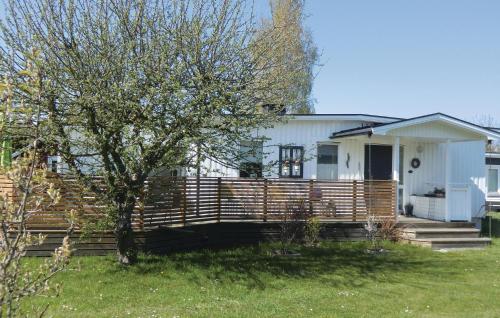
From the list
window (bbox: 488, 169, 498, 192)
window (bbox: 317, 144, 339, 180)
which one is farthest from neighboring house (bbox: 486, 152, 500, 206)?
window (bbox: 317, 144, 339, 180)

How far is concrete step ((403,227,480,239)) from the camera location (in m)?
12.4

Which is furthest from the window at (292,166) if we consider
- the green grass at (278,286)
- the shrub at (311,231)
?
the green grass at (278,286)

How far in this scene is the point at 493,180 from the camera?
952 inches

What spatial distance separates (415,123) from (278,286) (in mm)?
7564

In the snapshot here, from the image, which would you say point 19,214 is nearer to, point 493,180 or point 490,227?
point 490,227

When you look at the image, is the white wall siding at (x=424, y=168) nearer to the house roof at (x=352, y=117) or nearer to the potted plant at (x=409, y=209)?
the potted plant at (x=409, y=209)

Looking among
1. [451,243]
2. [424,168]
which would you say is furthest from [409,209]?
[451,243]

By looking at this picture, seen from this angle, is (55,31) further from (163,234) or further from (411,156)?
(411,156)

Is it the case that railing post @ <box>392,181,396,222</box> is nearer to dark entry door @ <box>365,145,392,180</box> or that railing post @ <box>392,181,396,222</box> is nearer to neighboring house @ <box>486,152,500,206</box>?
dark entry door @ <box>365,145,392,180</box>

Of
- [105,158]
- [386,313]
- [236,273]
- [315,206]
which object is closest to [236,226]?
[315,206]

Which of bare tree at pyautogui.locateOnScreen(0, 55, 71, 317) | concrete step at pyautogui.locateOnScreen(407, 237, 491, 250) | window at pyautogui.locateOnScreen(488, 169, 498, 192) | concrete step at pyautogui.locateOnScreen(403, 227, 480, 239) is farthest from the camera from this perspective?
window at pyautogui.locateOnScreen(488, 169, 498, 192)

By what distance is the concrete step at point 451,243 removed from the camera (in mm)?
11990

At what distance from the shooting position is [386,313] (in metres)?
6.47

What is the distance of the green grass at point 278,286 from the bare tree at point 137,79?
1481 mm
